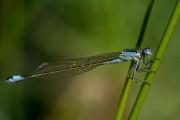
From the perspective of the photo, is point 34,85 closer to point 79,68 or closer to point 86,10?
point 79,68

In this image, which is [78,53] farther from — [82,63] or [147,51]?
[147,51]

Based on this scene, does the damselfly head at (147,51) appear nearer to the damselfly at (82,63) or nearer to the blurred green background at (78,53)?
the damselfly at (82,63)

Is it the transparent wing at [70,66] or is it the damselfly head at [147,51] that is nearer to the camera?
the damselfly head at [147,51]

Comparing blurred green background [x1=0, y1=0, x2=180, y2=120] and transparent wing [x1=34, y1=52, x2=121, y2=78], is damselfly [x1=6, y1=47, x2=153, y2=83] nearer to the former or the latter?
transparent wing [x1=34, y1=52, x2=121, y2=78]

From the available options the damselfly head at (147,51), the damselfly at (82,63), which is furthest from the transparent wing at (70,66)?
the damselfly head at (147,51)

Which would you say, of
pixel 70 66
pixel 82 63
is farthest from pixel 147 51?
pixel 70 66

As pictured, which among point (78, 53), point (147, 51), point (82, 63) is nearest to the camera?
point (147, 51)
